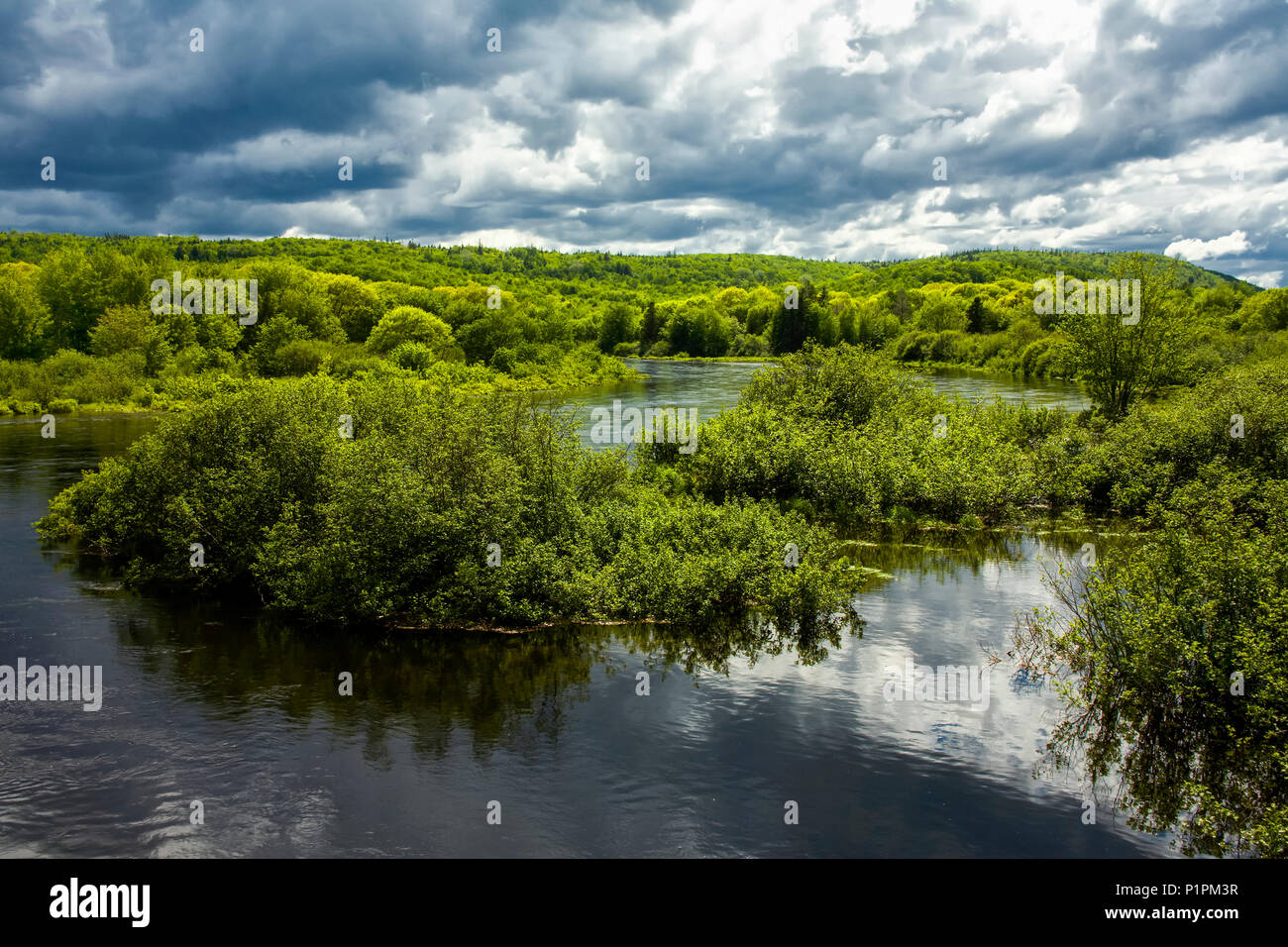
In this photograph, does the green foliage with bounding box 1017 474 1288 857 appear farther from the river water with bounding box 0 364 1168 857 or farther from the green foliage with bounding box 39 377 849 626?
the green foliage with bounding box 39 377 849 626

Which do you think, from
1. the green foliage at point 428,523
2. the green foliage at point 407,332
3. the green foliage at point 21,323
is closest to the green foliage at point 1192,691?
the green foliage at point 428,523

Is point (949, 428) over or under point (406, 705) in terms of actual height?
over

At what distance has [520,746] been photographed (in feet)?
54.2

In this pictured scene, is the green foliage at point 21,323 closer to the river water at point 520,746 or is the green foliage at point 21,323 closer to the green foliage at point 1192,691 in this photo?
the river water at point 520,746

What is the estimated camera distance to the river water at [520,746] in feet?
45.0

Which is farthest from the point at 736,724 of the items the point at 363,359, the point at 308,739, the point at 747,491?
the point at 363,359

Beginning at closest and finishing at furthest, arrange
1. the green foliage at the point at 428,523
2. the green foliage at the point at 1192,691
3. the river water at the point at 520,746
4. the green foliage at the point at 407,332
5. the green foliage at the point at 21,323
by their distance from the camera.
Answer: the river water at the point at 520,746 < the green foliage at the point at 1192,691 < the green foliage at the point at 428,523 < the green foliage at the point at 21,323 < the green foliage at the point at 407,332

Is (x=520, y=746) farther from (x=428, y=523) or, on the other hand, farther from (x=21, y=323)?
(x=21, y=323)

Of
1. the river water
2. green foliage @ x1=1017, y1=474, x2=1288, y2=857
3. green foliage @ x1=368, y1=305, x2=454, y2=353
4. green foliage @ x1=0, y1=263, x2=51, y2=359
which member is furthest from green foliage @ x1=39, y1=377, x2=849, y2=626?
green foliage @ x1=0, y1=263, x2=51, y2=359

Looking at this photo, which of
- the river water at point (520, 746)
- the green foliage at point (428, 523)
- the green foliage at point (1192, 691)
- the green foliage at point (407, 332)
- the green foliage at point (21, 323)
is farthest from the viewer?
the green foliage at point (407, 332)

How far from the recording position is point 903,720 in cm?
1758

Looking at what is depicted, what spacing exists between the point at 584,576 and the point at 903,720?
8809 millimetres
